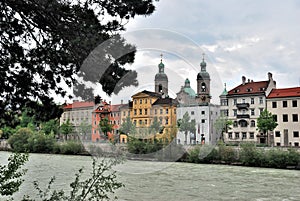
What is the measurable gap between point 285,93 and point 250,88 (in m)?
3.87

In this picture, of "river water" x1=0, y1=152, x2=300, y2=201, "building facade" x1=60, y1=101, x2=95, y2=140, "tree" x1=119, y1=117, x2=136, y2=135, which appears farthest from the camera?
"river water" x1=0, y1=152, x2=300, y2=201

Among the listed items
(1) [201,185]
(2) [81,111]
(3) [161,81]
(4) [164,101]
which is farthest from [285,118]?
(3) [161,81]

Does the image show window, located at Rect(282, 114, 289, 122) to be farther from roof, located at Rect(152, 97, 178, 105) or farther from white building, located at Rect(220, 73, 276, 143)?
roof, located at Rect(152, 97, 178, 105)

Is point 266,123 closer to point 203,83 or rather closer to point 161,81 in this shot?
point 203,83

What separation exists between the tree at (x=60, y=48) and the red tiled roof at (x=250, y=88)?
1188 inches

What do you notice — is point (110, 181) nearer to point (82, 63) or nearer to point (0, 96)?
point (82, 63)

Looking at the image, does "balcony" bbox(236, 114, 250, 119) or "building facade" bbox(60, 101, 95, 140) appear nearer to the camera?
"building facade" bbox(60, 101, 95, 140)

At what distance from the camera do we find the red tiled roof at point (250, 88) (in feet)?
108

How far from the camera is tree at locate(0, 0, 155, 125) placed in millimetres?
3990

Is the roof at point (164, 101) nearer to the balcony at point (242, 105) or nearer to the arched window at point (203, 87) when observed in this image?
the arched window at point (203, 87)

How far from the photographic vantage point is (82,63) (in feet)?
14.0

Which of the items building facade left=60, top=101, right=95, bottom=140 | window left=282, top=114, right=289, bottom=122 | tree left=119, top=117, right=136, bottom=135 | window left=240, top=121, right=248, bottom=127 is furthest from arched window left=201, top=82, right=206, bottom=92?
window left=240, top=121, right=248, bottom=127

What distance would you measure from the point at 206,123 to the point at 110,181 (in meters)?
9.95

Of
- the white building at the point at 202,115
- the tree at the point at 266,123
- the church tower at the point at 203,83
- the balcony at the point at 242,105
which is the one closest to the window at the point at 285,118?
the tree at the point at 266,123
